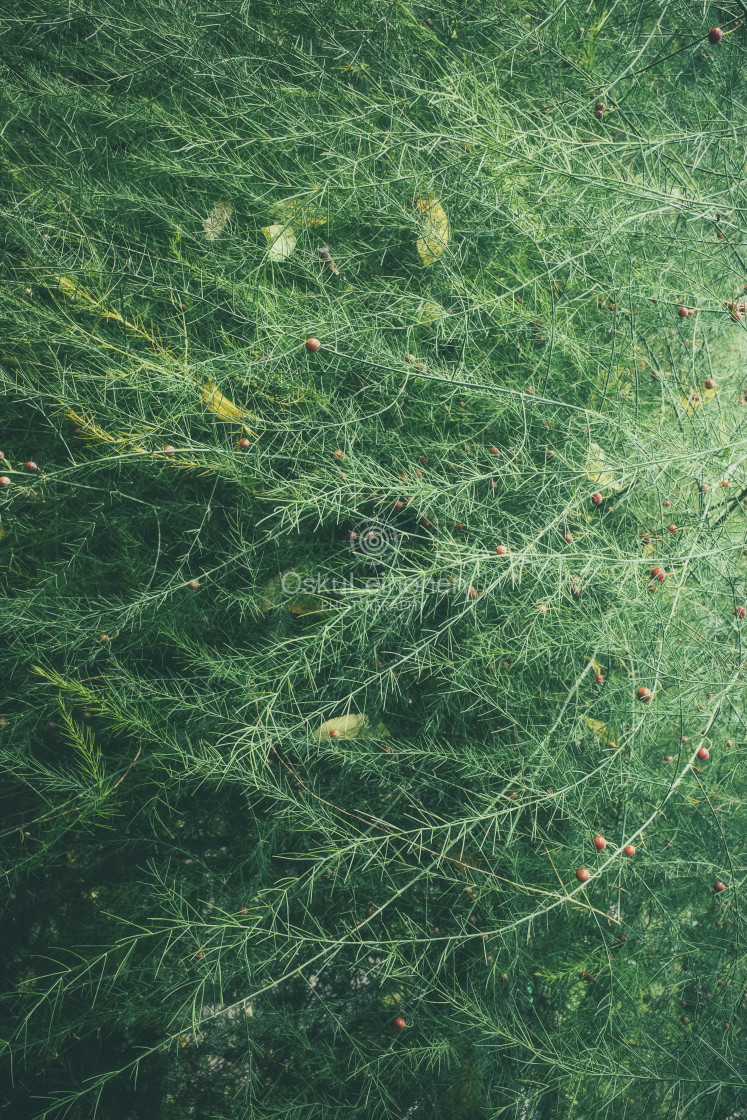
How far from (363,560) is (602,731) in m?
0.80

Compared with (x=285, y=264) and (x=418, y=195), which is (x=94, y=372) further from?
(x=418, y=195)

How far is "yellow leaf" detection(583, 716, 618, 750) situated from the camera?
1.67m

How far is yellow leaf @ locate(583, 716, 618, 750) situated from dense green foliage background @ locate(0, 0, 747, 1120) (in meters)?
0.01

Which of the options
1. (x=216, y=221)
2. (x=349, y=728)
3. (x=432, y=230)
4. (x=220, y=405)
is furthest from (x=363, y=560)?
(x=216, y=221)

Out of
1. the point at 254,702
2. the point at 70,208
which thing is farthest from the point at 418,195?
the point at 254,702

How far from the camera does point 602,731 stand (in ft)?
5.53

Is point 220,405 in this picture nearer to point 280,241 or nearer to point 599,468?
point 280,241

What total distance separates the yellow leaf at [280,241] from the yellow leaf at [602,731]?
4.89ft

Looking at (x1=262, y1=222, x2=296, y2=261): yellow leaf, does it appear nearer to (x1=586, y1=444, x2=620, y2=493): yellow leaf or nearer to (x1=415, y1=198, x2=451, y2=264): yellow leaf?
(x1=415, y1=198, x2=451, y2=264): yellow leaf

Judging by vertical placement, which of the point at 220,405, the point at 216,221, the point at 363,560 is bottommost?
the point at 363,560

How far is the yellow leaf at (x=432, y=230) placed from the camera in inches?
67.4

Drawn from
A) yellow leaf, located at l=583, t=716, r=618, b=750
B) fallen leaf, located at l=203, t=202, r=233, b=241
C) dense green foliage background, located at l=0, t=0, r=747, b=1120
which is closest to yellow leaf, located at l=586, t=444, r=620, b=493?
dense green foliage background, located at l=0, t=0, r=747, b=1120

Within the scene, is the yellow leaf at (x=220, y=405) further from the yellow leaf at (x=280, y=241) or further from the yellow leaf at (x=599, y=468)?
the yellow leaf at (x=599, y=468)

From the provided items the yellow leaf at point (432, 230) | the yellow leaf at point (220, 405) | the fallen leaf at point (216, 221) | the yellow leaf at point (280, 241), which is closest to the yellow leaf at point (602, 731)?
the yellow leaf at point (220, 405)
